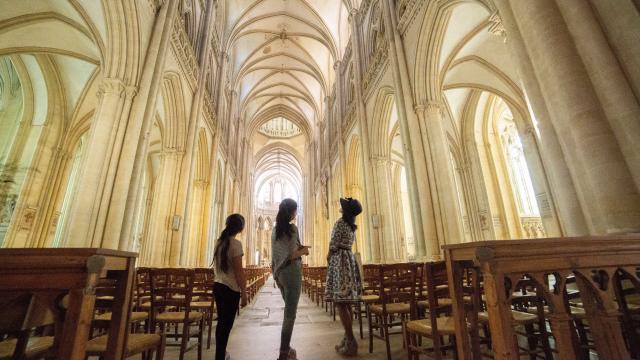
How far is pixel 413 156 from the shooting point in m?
6.93

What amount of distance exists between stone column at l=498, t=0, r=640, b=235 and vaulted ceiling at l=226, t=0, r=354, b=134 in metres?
11.9

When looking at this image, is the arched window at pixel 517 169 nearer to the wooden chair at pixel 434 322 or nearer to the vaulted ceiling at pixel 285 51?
the vaulted ceiling at pixel 285 51

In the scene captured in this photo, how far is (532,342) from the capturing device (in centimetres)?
247

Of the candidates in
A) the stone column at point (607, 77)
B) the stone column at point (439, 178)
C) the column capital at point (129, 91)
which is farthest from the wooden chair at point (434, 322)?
the column capital at point (129, 91)

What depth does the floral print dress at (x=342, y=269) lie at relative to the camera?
2.93m

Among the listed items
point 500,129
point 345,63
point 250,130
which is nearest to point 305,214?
point 250,130

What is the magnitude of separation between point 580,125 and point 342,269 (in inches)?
104

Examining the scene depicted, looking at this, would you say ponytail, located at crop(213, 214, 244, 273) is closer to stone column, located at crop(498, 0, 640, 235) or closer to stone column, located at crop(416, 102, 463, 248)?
stone column, located at crop(498, 0, 640, 235)

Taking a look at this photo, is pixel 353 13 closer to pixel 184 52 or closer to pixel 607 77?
pixel 184 52

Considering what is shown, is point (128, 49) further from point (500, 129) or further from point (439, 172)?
point (500, 129)

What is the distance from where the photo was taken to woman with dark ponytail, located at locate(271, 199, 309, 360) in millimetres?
2373

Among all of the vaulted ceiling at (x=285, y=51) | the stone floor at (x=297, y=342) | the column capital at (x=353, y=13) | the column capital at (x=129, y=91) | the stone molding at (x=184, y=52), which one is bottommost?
the stone floor at (x=297, y=342)

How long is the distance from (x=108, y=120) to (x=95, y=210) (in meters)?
1.73

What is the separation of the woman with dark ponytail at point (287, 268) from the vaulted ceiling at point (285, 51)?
13350 mm
